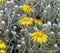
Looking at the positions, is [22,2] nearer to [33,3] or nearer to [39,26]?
[33,3]

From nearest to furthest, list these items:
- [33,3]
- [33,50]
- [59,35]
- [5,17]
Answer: [33,50] < [59,35] < [5,17] < [33,3]

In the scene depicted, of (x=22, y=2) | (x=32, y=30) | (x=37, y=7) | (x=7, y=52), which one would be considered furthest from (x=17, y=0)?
(x=7, y=52)

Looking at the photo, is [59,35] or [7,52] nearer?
[7,52]

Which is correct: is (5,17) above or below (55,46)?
above

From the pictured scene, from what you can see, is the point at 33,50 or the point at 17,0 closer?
the point at 33,50

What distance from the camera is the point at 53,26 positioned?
2119 mm

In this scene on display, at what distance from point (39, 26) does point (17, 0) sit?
1.95 feet

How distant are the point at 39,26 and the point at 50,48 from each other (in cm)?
28

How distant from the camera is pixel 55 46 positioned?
186 centimetres

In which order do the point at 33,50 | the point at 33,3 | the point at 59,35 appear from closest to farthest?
the point at 33,50 < the point at 59,35 < the point at 33,3

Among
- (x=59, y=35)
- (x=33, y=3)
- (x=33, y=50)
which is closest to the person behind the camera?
(x=33, y=50)

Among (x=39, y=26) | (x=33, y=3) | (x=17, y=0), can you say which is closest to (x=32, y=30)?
(x=39, y=26)

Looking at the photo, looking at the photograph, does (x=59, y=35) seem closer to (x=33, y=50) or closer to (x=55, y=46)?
(x=55, y=46)

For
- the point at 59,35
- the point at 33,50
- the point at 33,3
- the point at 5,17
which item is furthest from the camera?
the point at 33,3
